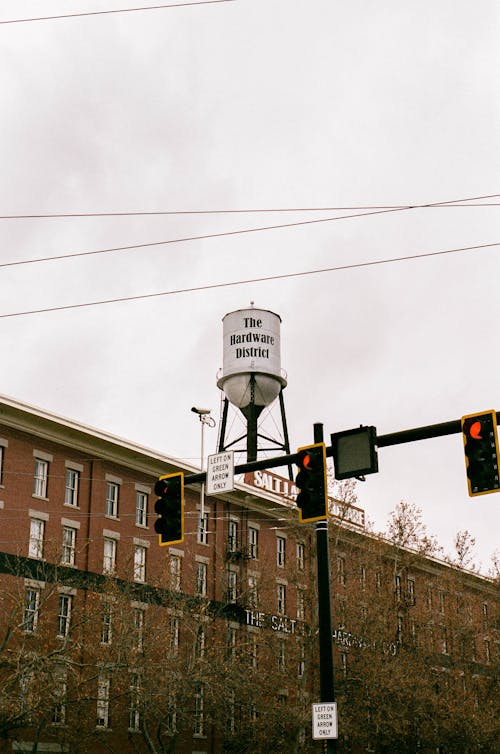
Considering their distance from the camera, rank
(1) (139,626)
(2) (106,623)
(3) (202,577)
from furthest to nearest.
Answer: (3) (202,577) → (1) (139,626) → (2) (106,623)

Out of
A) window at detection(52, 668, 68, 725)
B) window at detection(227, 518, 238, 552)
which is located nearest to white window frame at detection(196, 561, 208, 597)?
window at detection(227, 518, 238, 552)

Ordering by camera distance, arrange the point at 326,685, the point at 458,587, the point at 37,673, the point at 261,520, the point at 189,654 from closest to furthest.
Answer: the point at 326,685 → the point at 37,673 → the point at 189,654 → the point at 458,587 → the point at 261,520

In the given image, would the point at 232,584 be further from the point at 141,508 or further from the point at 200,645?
the point at 200,645

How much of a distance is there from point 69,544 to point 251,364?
13023mm

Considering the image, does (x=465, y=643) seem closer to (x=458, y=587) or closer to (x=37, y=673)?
(x=458, y=587)

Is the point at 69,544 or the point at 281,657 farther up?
the point at 69,544

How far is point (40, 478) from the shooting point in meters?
51.9

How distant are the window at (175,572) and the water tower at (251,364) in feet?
23.0

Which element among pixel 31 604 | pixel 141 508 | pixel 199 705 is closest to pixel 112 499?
pixel 141 508

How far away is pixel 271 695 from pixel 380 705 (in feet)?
16.7

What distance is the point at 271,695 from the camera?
48.3 meters

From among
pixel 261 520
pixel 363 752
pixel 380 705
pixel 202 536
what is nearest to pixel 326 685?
pixel 380 705

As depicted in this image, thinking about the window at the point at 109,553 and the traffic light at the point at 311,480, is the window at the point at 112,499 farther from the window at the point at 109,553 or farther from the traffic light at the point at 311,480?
the traffic light at the point at 311,480

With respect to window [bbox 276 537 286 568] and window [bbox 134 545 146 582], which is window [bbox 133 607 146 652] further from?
window [bbox 276 537 286 568]
